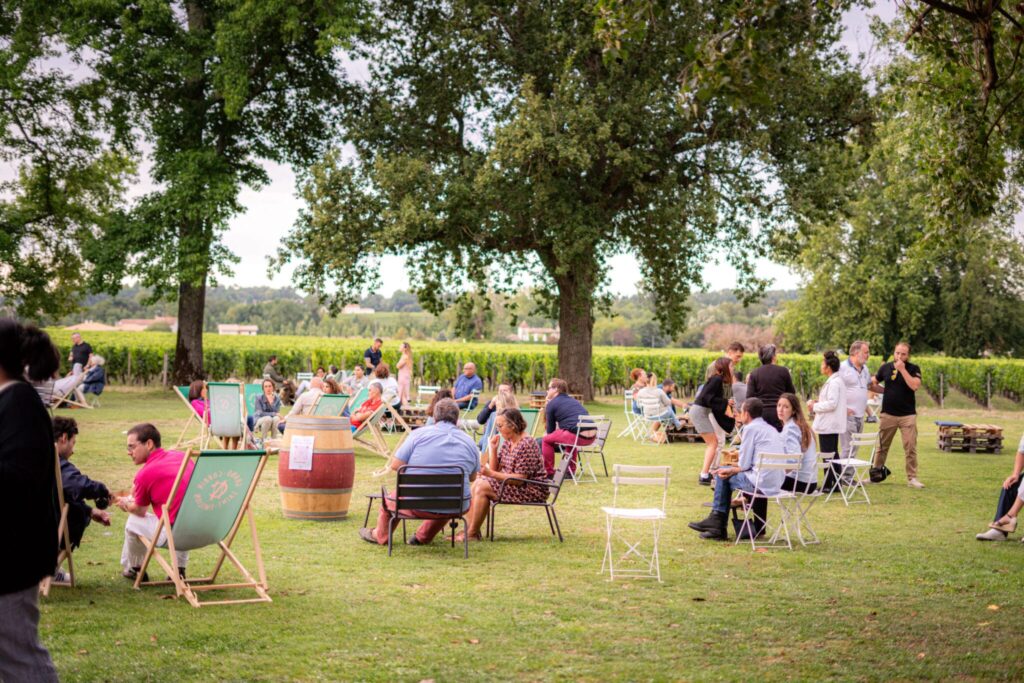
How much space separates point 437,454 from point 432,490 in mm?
364

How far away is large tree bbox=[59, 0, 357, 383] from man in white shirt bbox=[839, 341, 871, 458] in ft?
63.4

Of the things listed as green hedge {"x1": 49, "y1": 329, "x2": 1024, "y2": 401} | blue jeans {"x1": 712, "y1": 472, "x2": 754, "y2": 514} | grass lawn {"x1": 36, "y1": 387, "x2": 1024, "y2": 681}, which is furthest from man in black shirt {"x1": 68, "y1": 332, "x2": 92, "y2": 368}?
blue jeans {"x1": 712, "y1": 472, "x2": 754, "y2": 514}

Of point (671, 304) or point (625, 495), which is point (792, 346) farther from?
point (625, 495)

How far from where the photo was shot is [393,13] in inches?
1244

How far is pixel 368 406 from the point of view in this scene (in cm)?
1711

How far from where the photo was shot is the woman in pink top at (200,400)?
16703 millimetres

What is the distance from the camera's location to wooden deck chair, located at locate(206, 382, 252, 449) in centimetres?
1619

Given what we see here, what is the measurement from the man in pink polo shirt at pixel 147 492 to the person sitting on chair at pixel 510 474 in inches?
124

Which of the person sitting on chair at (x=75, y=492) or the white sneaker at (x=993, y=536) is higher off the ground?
the person sitting on chair at (x=75, y=492)

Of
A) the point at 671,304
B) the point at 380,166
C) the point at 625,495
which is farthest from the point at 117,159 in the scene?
the point at 625,495

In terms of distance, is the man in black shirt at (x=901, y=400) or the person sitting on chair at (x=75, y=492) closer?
the person sitting on chair at (x=75, y=492)

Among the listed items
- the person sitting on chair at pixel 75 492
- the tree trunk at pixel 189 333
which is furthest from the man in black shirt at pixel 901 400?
the tree trunk at pixel 189 333

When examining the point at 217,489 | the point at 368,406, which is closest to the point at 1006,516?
the point at 217,489

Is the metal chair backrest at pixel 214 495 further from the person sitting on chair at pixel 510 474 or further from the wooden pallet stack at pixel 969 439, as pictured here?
the wooden pallet stack at pixel 969 439
